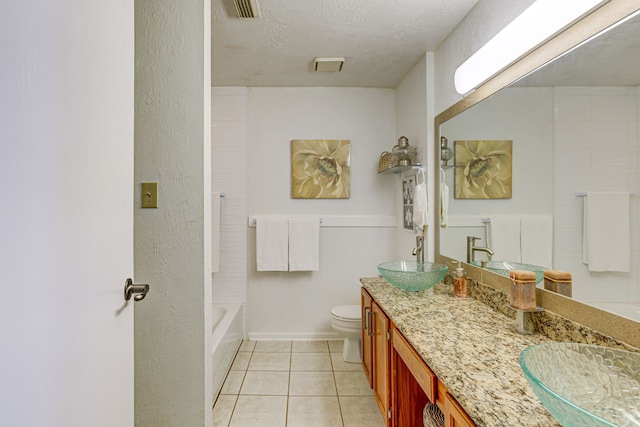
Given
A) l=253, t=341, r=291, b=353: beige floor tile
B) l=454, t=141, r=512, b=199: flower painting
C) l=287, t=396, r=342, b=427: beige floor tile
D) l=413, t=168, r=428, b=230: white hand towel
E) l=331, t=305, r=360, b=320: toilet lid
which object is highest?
l=454, t=141, r=512, b=199: flower painting

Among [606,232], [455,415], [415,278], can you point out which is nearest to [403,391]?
[415,278]

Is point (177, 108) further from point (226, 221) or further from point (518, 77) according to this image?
point (226, 221)

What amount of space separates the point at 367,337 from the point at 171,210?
1413mm

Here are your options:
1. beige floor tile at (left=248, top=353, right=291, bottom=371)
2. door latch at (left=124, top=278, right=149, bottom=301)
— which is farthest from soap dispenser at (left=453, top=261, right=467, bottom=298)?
door latch at (left=124, top=278, right=149, bottom=301)

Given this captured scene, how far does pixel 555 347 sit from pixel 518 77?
1.09 m

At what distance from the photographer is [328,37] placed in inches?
81.7

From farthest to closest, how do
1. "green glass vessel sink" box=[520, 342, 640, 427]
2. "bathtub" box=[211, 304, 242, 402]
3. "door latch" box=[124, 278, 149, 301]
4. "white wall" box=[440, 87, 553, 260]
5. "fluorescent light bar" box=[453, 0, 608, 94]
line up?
"bathtub" box=[211, 304, 242, 402]
"white wall" box=[440, 87, 553, 260]
"fluorescent light bar" box=[453, 0, 608, 94]
"door latch" box=[124, 278, 149, 301]
"green glass vessel sink" box=[520, 342, 640, 427]

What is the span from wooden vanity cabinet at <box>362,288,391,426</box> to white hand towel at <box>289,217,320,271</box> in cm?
82

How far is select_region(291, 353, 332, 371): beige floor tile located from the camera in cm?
243

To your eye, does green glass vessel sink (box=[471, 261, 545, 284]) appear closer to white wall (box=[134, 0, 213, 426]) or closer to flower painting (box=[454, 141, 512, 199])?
flower painting (box=[454, 141, 512, 199])

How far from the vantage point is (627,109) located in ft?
3.18

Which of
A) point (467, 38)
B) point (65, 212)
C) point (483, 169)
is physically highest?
point (467, 38)

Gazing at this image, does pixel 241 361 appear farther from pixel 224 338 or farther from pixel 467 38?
pixel 467 38

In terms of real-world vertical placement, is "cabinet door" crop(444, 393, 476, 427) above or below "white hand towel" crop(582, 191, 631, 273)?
below
